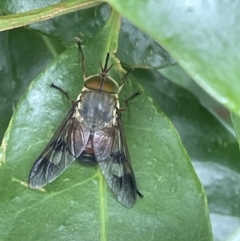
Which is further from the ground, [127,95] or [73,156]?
[127,95]

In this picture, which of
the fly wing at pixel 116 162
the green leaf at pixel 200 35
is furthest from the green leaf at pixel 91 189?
the green leaf at pixel 200 35

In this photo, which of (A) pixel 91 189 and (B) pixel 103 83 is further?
(B) pixel 103 83

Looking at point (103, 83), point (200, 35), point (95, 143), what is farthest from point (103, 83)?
point (200, 35)

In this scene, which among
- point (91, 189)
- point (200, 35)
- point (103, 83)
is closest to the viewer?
point (200, 35)

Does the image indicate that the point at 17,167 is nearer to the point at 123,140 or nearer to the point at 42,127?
the point at 42,127

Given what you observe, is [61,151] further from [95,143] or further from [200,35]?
[200,35]

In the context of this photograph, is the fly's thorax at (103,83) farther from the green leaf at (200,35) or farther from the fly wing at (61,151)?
the green leaf at (200,35)

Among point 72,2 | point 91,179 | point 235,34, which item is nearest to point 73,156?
point 91,179
